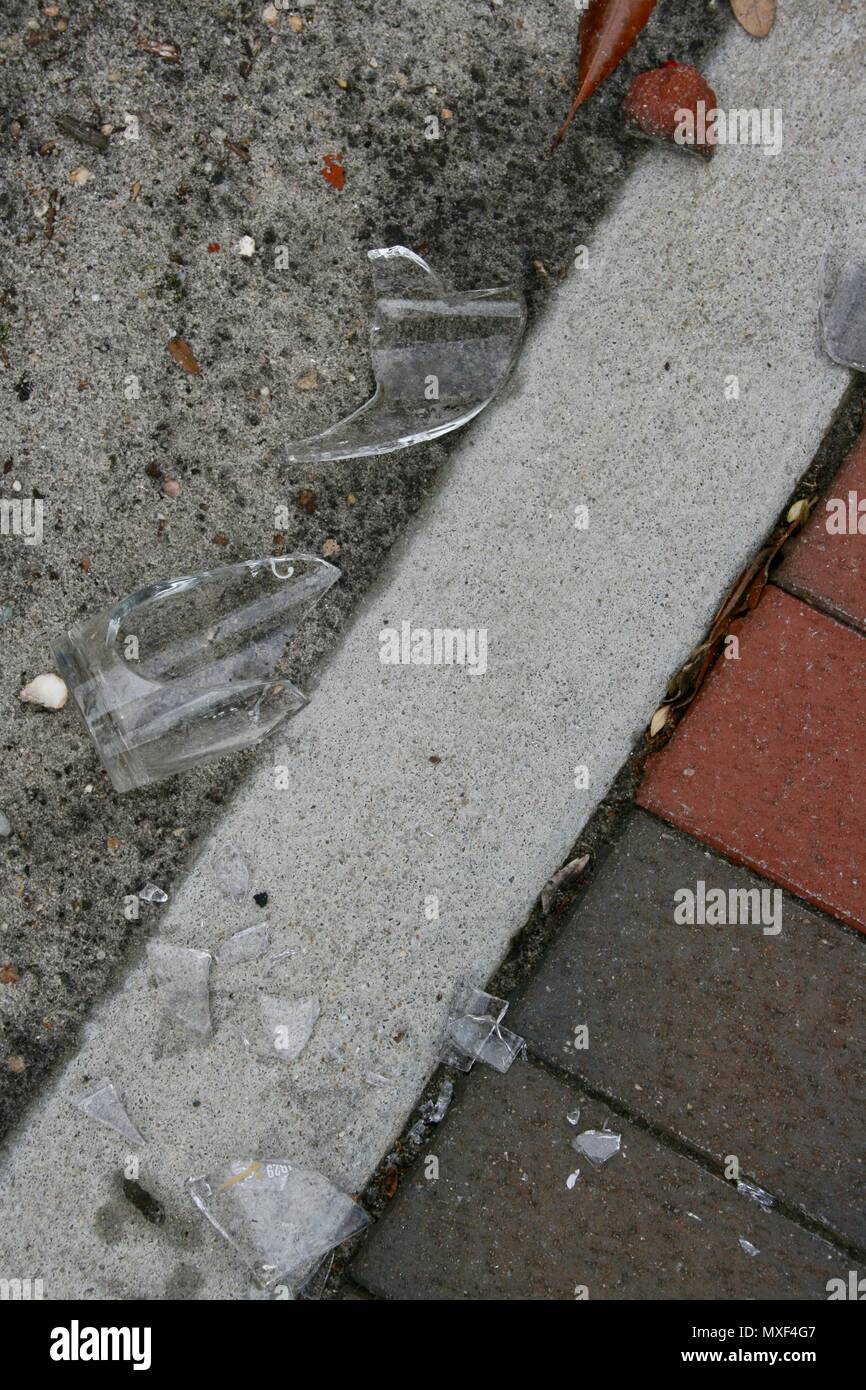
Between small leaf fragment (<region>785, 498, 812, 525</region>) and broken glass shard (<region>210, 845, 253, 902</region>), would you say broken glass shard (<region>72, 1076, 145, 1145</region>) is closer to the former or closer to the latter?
broken glass shard (<region>210, 845, 253, 902</region>)

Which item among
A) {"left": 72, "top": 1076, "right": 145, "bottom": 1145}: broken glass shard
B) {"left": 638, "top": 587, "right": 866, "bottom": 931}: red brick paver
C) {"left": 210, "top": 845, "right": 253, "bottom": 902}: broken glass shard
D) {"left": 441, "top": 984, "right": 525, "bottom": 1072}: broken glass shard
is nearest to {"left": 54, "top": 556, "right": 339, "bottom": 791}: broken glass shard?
{"left": 210, "top": 845, "right": 253, "bottom": 902}: broken glass shard

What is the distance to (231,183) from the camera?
6.77 ft

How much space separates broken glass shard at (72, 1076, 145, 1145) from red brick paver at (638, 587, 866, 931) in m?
1.44

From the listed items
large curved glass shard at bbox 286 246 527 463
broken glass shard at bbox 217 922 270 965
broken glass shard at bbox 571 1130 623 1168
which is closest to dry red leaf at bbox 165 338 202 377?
large curved glass shard at bbox 286 246 527 463

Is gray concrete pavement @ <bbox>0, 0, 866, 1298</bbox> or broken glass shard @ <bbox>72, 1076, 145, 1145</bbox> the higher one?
→ gray concrete pavement @ <bbox>0, 0, 866, 1298</bbox>

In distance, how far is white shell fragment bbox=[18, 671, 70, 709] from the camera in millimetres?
2039

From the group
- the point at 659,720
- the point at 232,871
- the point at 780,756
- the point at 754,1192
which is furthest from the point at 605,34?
the point at 754,1192

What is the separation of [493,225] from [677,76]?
0.53 m

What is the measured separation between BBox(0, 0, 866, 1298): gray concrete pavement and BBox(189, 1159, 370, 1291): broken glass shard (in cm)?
5

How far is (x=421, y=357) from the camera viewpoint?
208 cm

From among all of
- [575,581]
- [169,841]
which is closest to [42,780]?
[169,841]

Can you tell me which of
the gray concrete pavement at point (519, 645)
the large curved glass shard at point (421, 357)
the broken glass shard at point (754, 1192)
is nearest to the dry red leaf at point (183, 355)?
the large curved glass shard at point (421, 357)

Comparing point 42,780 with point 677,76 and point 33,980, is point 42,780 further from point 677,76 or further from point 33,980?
point 677,76

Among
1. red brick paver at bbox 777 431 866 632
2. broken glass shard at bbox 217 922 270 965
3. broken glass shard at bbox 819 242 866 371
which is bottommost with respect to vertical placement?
broken glass shard at bbox 217 922 270 965
